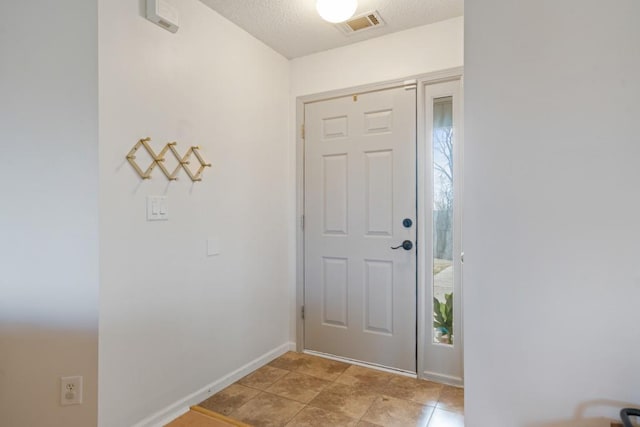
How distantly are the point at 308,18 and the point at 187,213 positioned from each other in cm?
151

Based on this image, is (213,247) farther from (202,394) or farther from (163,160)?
(202,394)

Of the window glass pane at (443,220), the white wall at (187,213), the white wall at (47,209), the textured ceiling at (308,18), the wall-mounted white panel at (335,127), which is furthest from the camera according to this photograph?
the wall-mounted white panel at (335,127)

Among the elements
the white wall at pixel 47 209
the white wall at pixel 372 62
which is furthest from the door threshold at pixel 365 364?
the white wall at pixel 47 209

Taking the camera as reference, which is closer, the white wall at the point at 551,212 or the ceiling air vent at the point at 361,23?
the white wall at the point at 551,212

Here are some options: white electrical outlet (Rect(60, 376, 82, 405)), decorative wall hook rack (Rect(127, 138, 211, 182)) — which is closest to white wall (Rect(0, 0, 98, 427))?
white electrical outlet (Rect(60, 376, 82, 405))

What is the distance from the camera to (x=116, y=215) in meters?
1.61

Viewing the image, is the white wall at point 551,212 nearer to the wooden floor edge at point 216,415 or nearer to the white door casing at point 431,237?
the white door casing at point 431,237

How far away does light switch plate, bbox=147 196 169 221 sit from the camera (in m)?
1.76

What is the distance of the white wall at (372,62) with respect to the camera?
2.24 m

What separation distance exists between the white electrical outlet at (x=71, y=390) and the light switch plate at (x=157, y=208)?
797 mm

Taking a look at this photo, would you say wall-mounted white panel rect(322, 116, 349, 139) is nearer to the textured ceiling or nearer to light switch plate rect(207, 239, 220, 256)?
the textured ceiling

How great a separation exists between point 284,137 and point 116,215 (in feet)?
5.07

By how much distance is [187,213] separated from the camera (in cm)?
197

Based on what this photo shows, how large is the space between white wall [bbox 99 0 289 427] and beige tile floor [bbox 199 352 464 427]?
0.73 ft
